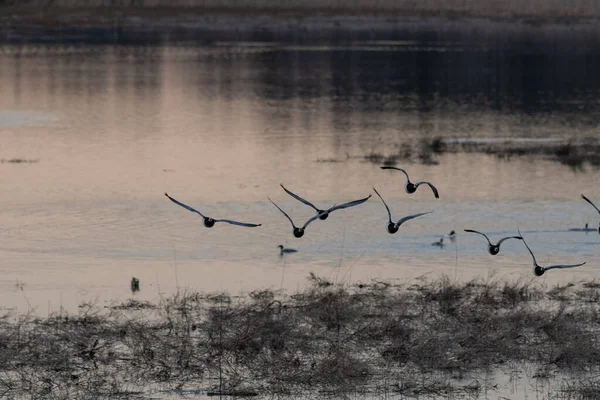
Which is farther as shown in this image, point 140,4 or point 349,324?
point 140,4

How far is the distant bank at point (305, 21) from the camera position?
465 feet

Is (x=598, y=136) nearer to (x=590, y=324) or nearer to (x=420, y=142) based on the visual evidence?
(x=420, y=142)

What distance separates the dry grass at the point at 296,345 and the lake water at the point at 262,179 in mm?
2892

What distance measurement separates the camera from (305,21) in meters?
170

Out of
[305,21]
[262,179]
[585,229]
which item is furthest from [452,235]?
[305,21]

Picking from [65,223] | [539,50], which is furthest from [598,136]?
[539,50]

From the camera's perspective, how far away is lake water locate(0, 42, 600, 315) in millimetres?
27844

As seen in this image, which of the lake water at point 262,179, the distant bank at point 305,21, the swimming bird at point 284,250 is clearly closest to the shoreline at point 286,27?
the distant bank at point 305,21

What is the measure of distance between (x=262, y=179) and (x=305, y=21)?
12980cm

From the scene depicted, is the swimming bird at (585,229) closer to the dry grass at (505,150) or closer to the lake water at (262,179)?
the lake water at (262,179)

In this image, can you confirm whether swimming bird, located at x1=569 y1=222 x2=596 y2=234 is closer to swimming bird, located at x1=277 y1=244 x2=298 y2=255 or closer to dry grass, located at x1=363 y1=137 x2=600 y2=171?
swimming bird, located at x1=277 y1=244 x2=298 y2=255

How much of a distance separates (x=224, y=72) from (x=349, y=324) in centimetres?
7145

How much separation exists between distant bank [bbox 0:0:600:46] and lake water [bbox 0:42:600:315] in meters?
52.9

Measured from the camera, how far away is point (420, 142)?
52.5m
